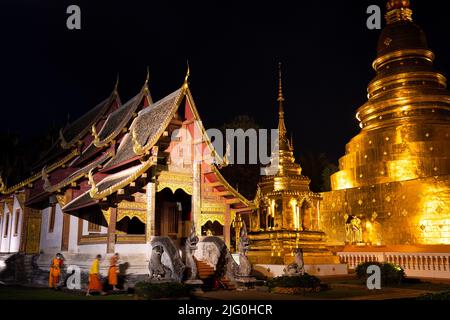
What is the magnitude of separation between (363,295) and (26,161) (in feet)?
115

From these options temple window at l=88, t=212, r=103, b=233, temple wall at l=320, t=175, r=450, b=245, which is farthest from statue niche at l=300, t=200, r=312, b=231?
temple window at l=88, t=212, r=103, b=233

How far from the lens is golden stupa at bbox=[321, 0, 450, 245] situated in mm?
24797

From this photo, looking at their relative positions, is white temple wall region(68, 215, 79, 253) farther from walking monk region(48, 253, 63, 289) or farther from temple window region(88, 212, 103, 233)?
walking monk region(48, 253, 63, 289)

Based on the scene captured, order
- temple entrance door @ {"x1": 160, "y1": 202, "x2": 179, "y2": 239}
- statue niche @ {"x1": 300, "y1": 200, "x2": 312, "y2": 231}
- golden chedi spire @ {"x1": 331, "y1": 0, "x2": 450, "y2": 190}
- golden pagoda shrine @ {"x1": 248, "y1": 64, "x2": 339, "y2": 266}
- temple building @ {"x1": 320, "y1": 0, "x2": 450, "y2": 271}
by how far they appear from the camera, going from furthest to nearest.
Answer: golden chedi spire @ {"x1": 331, "y1": 0, "x2": 450, "y2": 190}
statue niche @ {"x1": 300, "y1": 200, "x2": 312, "y2": 231}
temple building @ {"x1": 320, "y1": 0, "x2": 450, "y2": 271}
golden pagoda shrine @ {"x1": 248, "y1": 64, "x2": 339, "y2": 266}
temple entrance door @ {"x1": 160, "y1": 202, "x2": 179, "y2": 239}

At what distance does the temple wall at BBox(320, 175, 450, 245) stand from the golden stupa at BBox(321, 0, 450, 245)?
48 mm

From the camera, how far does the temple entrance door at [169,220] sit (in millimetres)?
18891

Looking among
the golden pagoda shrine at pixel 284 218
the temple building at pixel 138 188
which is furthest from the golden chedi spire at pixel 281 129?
the temple building at pixel 138 188

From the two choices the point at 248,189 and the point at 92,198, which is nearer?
the point at 92,198

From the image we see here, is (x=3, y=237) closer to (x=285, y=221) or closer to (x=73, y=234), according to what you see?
(x=73, y=234)

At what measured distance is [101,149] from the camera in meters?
19.3

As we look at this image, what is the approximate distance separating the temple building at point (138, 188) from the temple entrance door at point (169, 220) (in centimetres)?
4

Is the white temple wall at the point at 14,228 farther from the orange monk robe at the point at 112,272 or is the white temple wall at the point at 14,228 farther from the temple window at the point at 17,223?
the orange monk robe at the point at 112,272
